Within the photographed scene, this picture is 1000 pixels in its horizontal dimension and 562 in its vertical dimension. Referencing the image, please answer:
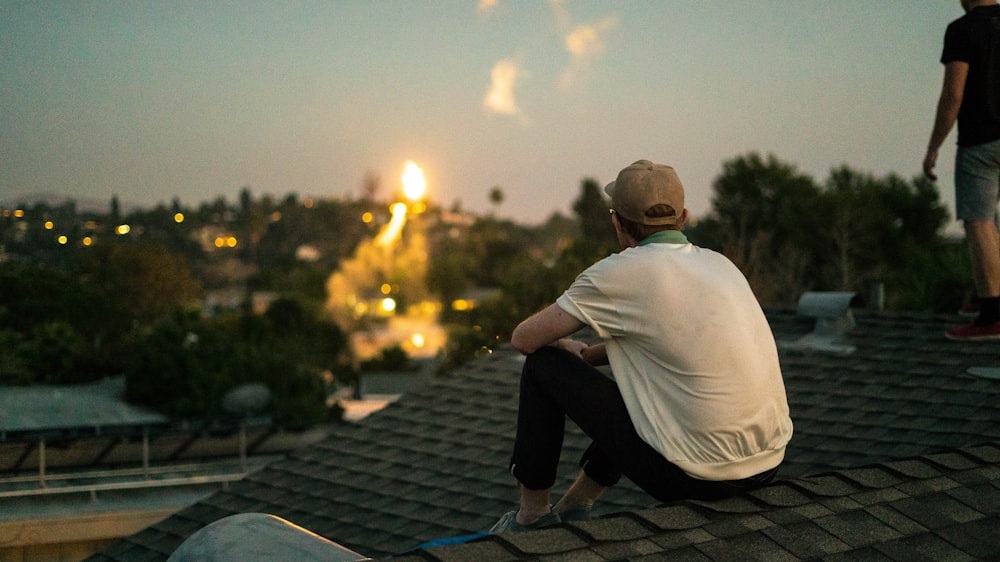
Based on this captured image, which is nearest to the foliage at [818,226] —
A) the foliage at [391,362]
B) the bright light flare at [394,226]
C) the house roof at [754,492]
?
the foliage at [391,362]

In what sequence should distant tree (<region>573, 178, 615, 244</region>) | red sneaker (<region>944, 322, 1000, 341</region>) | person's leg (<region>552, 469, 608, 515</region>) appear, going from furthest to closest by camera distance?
distant tree (<region>573, 178, 615, 244</region>)
red sneaker (<region>944, 322, 1000, 341</region>)
person's leg (<region>552, 469, 608, 515</region>)

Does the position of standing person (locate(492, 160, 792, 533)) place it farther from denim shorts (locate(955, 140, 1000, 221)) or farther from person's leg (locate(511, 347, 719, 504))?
denim shorts (locate(955, 140, 1000, 221))

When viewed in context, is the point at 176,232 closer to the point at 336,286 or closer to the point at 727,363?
the point at 336,286

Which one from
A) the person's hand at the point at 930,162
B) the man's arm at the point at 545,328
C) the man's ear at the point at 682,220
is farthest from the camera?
the person's hand at the point at 930,162

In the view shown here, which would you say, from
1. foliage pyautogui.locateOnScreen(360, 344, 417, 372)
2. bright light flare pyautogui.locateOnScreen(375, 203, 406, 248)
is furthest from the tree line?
bright light flare pyautogui.locateOnScreen(375, 203, 406, 248)

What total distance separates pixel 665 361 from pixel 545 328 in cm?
40

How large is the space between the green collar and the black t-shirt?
11.0 feet

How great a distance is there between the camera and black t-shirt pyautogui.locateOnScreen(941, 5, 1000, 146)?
231 inches

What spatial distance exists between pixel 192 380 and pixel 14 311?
665 inches

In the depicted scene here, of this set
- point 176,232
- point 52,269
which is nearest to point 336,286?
point 176,232

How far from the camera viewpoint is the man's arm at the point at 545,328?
3.36m

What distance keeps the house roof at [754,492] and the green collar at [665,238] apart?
0.83 metres

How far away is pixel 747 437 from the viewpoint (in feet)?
10.8

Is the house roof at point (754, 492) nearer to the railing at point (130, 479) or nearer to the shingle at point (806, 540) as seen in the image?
the shingle at point (806, 540)
